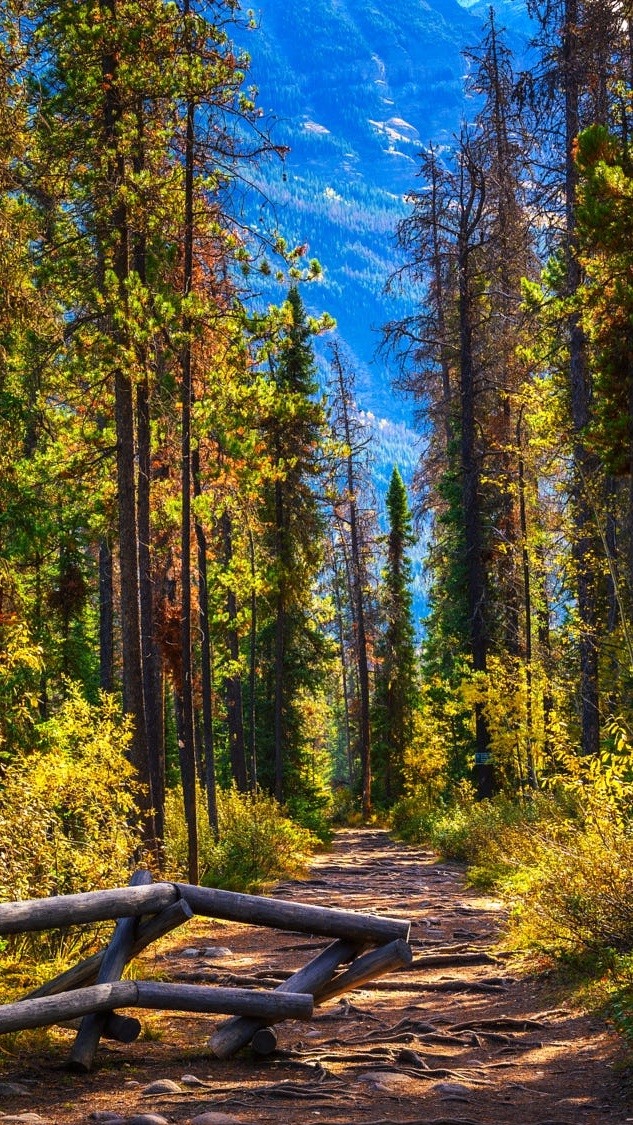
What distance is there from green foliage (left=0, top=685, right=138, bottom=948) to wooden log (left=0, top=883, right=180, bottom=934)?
1.29 meters

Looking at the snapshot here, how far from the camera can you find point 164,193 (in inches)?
594

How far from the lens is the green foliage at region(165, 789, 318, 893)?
16.2 m

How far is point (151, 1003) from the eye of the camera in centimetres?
688

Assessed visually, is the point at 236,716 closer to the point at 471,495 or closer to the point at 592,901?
the point at 471,495

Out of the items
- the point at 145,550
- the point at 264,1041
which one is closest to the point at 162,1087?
the point at 264,1041

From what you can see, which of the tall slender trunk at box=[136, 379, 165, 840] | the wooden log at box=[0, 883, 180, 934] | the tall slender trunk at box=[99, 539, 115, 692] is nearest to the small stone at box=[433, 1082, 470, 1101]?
the wooden log at box=[0, 883, 180, 934]

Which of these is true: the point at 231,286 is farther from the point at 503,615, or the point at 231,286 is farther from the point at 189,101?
the point at 503,615

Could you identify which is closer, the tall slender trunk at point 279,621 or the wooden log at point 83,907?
the wooden log at point 83,907

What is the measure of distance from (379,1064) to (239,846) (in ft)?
35.3

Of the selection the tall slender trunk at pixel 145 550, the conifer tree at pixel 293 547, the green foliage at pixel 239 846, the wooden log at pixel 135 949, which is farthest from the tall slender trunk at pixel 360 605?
the wooden log at pixel 135 949

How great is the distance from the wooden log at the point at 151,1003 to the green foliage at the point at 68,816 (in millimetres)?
1515

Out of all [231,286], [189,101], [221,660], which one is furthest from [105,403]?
[221,660]

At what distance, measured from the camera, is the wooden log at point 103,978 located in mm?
6637

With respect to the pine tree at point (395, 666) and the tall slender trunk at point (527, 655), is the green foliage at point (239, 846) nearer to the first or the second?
the tall slender trunk at point (527, 655)
